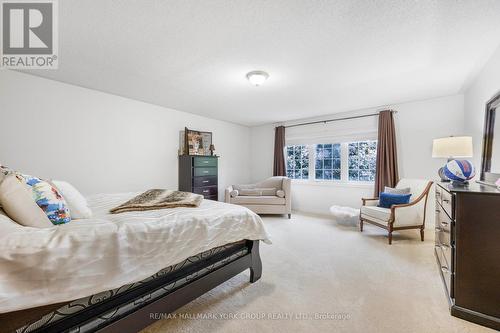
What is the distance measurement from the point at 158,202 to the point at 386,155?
13.5ft

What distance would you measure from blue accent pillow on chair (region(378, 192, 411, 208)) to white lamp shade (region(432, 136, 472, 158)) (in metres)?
A: 0.81

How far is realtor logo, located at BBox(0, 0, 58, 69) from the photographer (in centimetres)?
173

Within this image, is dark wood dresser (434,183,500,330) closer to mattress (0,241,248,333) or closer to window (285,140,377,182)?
mattress (0,241,248,333)

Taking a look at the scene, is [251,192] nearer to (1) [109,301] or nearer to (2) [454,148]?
(2) [454,148]

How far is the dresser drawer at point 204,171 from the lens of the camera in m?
4.49

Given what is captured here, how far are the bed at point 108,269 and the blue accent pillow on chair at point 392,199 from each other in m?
2.89

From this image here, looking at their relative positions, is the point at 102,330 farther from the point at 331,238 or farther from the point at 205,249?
the point at 331,238

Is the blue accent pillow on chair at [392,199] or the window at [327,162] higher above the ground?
the window at [327,162]

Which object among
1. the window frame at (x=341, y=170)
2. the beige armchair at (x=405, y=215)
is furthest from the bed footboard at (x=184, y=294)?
the window frame at (x=341, y=170)

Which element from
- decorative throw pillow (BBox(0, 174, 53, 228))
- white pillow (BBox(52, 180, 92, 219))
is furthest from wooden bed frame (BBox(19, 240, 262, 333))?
white pillow (BBox(52, 180, 92, 219))

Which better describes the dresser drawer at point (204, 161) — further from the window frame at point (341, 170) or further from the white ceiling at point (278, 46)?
the window frame at point (341, 170)

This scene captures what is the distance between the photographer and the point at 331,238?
131 inches

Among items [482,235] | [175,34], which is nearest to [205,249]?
[175,34]

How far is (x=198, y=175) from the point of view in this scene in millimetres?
4535
